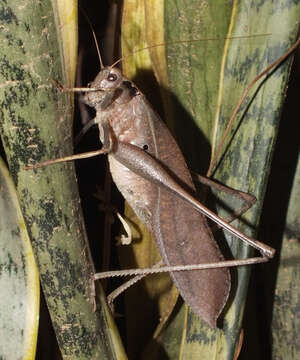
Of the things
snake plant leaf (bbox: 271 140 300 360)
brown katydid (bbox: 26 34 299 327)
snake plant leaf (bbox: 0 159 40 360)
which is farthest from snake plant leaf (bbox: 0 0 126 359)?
snake plant leaf (bbox: 271 140 300 360)

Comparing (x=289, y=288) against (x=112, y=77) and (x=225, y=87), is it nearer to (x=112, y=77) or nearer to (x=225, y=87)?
(x=225, y=87)

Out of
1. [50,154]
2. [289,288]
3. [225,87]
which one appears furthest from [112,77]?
[289,288]

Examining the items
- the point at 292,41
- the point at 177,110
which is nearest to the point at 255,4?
the point at 292,41

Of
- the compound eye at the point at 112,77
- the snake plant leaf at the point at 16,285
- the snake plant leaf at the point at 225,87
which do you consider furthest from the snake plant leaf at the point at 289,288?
the snake plant leaf at the point at 16,285

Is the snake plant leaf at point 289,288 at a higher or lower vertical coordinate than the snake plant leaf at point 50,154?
lower

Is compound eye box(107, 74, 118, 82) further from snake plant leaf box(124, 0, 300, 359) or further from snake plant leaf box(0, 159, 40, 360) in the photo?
snake plant leaf box(0, 159, 40, 360)

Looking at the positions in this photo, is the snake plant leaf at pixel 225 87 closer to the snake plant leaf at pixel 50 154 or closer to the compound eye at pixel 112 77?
the compound eye at pixel 112 77
